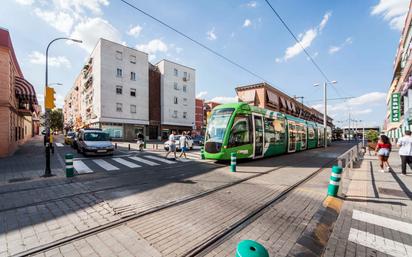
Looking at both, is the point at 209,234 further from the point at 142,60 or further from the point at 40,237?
the point at 142,60

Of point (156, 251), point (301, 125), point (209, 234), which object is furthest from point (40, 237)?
point (301, 125)

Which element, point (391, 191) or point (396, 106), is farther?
point (396, 106)

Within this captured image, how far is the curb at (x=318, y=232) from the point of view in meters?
2.99

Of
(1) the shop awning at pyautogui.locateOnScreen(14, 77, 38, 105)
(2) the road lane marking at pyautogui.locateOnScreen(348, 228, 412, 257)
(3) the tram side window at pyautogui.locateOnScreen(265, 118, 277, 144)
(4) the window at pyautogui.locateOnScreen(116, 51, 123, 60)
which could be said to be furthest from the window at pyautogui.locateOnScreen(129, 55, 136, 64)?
(2) the road lane marking at pyautogui.locateOnScreen(348, 228, 412, 257)

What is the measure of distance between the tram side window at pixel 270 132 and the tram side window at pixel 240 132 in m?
2.15

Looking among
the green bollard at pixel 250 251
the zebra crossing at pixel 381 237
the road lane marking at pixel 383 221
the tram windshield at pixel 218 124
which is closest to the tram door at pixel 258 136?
the tram windshield at pixel 218 124

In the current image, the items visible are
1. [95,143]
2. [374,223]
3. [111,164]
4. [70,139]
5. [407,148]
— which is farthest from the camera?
[70,139]

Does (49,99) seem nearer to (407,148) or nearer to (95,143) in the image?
(95,143)

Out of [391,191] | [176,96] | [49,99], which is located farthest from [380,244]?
[176,96]

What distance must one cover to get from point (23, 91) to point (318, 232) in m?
23.9

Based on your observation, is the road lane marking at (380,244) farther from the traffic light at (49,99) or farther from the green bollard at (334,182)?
the traffic light at (49,99)

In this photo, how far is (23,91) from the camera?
57.5ft

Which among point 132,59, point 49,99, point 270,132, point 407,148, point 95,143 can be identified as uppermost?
point 132,59

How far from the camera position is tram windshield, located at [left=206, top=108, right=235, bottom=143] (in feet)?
→ 33.3
